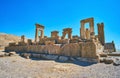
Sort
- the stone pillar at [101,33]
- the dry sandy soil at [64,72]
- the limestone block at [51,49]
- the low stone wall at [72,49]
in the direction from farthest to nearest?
1. the stone pillar at [101,33]
2. the limestone block at [51,49]
3. the low stone wall at [72,49]
4. the dry sandy soil at [64,72]

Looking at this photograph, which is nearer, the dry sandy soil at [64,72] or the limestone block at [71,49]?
the dry sandy soil at [64,72]

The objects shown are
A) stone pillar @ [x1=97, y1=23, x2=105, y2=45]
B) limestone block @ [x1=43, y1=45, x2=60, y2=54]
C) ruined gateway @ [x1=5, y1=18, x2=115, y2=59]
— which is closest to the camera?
ruined gateway @ [x1=5, y1=18, x2=115, y2=59]

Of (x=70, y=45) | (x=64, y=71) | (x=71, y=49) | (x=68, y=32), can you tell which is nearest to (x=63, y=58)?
(x=71, y=49)

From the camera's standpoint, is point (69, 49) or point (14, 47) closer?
point (69, 49)

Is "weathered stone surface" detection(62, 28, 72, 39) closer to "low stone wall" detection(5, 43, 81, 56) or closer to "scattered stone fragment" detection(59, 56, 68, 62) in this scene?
"low stone wall" detection(5, 43, 81, 56)

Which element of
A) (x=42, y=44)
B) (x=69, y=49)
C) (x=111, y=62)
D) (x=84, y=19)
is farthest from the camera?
(x=84, y=19)

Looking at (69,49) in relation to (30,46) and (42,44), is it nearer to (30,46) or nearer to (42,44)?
(42,44)

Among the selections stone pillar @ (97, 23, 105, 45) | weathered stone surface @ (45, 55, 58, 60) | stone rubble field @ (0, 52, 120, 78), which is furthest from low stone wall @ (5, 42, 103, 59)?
stone pillar @ (97, 23, 105, 45)

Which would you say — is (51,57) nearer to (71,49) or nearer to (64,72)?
(71,49)

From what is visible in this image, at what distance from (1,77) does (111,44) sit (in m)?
16.7

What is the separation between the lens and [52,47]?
12.9 m

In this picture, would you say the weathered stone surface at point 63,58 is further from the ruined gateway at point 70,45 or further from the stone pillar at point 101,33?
the stone pillar at point 101,33

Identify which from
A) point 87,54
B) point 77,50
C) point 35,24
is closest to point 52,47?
point 77,50

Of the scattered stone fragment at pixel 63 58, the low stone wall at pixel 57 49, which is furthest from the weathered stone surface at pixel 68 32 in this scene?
the scattered stone fragment at pixel 63 58
